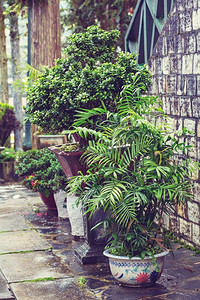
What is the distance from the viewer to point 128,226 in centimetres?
454

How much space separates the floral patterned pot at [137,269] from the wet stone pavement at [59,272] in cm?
8

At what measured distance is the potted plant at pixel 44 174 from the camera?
761 cm

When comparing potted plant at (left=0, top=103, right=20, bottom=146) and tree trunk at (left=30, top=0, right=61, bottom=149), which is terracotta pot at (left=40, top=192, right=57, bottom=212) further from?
potted plant at (left=0, top=103, right=20, bottom=146)

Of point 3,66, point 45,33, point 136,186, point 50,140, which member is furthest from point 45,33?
point 3,66

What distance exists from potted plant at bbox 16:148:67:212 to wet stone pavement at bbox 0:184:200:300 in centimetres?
56

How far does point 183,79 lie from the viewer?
6.23 m

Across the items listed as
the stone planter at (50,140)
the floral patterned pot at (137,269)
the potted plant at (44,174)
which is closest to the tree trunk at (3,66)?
the stone planter at (50,140)

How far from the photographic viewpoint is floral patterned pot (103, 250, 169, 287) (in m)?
4.60

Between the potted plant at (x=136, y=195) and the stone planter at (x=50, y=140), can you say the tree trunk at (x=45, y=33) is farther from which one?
the potted plant at (x=136, y=195)

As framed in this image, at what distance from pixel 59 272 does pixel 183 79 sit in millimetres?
2763

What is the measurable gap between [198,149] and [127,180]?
1428 mm

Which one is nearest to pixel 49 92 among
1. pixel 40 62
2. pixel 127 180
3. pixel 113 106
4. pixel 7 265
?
pixel 113 106

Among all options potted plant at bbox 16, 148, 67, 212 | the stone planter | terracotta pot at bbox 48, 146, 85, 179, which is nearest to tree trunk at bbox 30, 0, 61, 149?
the stone planter

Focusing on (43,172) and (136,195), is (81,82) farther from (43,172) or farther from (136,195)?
(43,172)
